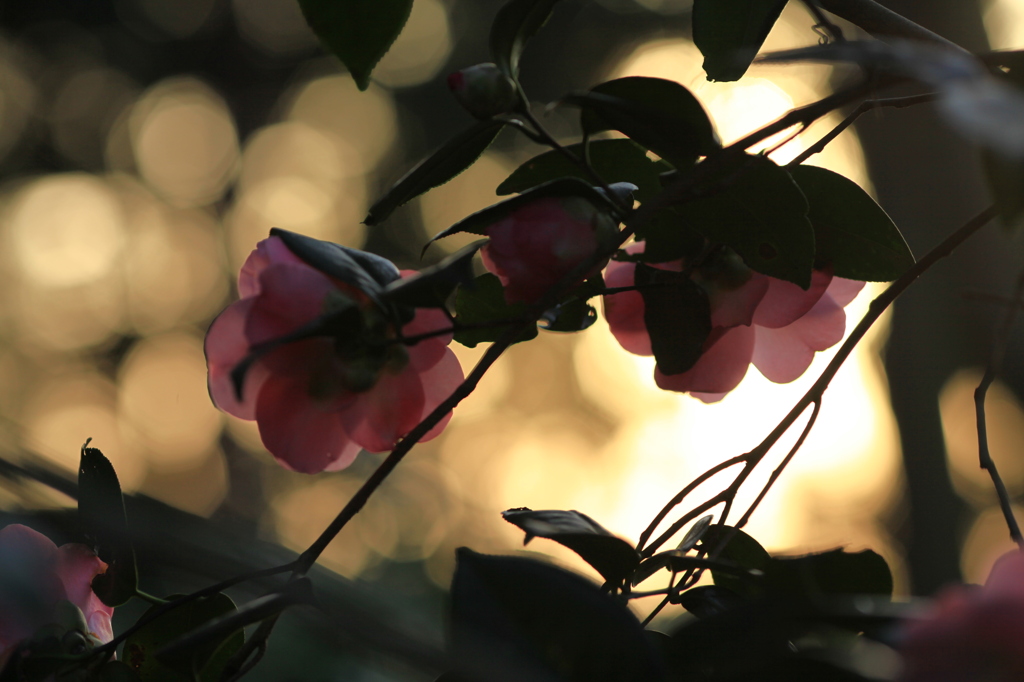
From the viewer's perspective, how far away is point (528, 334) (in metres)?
0.38

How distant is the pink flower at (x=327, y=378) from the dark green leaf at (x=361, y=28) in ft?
0.31

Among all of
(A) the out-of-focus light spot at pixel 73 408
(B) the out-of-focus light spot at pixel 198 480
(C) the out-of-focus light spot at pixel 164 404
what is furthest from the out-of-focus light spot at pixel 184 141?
(B) the out-of-focus light spot at pixel 198 480

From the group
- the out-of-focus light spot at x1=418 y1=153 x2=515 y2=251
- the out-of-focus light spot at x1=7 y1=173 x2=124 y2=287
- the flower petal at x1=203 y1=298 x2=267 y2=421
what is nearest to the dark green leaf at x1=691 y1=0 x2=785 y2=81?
the flower petal at x1=203 y1=298 x2=267 y2=421

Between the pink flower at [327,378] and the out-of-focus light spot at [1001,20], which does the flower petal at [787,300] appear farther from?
the out-of-focus light spot at [1001,20]

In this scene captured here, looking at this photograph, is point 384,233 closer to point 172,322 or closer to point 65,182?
point 172,322

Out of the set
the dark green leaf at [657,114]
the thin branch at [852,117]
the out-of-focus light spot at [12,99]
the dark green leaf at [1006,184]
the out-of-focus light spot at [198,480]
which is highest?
the out-of-focus light spot at [12,99]

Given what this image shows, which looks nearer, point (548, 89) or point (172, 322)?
point (548, 89)

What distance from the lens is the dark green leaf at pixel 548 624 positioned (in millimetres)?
226

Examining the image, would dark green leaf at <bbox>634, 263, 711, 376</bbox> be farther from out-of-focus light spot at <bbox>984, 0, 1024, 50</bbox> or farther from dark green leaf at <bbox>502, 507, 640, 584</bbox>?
out-of-focus light spot at <bbox>984, 0, 1024, 50</bbox>

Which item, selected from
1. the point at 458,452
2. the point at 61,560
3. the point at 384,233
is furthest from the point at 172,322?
the point at 61,560

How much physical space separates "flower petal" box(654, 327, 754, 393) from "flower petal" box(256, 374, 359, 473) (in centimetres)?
17

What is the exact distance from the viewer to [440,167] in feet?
1.20

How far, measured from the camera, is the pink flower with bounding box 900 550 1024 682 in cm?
20

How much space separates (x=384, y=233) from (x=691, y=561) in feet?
16.0
